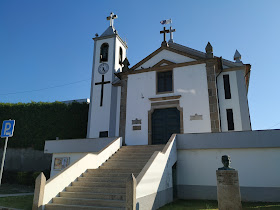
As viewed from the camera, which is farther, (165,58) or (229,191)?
(165,58)

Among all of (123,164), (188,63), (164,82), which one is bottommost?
(123,164)

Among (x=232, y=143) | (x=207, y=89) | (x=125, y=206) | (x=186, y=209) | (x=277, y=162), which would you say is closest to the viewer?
(x=125, y=206)

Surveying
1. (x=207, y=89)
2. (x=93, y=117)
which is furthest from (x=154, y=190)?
(x=93, y=117)

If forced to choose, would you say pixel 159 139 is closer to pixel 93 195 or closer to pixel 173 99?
A: pixel 173 99

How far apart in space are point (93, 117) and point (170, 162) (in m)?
9.63

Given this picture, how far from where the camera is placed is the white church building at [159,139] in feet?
27.2

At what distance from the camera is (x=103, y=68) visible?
19.9 metres

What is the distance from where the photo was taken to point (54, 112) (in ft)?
75.1

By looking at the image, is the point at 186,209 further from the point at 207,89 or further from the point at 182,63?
the point at 182,63

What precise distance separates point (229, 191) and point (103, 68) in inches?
611

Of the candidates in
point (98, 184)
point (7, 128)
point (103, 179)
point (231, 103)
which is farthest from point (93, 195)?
point (231, 103)

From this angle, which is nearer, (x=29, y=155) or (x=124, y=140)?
(x=124, y=140)

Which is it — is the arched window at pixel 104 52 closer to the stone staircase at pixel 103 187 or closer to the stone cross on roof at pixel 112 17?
the stone cross on roof at pixel 112 17

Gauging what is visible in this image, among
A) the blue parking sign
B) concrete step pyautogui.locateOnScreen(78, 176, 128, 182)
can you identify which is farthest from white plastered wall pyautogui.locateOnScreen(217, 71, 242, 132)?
the blue parking sign
